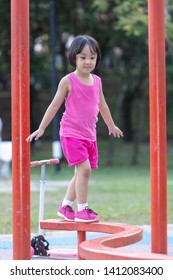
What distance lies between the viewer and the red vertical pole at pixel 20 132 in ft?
16.6

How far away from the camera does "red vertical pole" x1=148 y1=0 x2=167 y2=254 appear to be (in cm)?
511

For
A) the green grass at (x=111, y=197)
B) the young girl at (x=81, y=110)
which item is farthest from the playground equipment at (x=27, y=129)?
the green grass at (x=111, y=197)

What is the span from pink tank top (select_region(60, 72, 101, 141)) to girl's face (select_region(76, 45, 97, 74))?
0.09 meters

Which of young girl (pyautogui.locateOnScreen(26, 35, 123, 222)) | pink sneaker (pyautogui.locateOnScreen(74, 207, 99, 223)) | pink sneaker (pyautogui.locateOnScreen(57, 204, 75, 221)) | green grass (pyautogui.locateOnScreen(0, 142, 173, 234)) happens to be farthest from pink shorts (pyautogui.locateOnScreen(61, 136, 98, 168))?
green grass (pyautogui.locateOnScreen(0, 142, 173, 234))

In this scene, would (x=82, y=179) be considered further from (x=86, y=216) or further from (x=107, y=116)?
(x=107, y=116)

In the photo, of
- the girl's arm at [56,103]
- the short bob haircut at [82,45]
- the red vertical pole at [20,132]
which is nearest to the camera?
the red vertical pole at [20,132]

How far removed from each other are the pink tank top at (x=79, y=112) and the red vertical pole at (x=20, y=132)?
0.91 metres

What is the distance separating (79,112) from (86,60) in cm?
40

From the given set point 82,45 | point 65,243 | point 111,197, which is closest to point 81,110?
point 82,45

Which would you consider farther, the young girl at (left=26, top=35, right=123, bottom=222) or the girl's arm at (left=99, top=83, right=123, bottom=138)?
the girl's arm at (left=99, top=83, right=123, bottom=138)

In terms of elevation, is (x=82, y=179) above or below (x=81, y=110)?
below

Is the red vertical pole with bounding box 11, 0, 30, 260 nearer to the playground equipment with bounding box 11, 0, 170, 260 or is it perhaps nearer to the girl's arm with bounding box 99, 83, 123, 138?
the playground equipment with bounding box 11, 0, 170, 260

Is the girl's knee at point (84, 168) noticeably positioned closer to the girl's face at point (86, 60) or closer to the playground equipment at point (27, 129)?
the girl's face at point (86, 60)

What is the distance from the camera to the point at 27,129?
5.11 m
